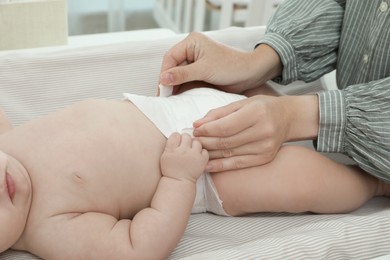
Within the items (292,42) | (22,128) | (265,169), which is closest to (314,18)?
(292,42)

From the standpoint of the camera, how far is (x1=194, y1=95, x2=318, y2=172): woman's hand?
95 cm

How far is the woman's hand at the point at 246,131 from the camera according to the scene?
3.13ft

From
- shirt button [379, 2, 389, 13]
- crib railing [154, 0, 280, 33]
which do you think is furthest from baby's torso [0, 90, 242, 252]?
crib railing [154, 0, 280, 33]

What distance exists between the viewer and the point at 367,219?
89 cm

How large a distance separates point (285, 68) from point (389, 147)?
357 millimetres

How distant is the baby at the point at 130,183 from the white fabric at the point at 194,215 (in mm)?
35

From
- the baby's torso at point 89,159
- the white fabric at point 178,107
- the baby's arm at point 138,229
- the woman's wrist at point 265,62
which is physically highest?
the woman's wrist at point 265,62

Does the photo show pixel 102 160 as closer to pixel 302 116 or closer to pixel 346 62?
pixel 302 116

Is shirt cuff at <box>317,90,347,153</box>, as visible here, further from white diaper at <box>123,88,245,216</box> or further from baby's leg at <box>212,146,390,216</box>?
white diaper at <box>123,88,245,216</box>

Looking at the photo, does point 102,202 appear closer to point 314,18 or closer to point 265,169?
point 265,169

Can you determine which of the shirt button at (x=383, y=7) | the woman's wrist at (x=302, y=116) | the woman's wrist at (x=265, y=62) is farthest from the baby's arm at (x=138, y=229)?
the shirt button at (x=383, y=7)

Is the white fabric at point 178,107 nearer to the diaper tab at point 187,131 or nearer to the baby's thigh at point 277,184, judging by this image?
the diaper tab at point 187,131

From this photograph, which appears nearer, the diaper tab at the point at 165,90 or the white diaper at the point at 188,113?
the white diaper at the point at 188,113

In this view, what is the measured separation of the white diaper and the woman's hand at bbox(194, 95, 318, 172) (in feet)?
0.17
